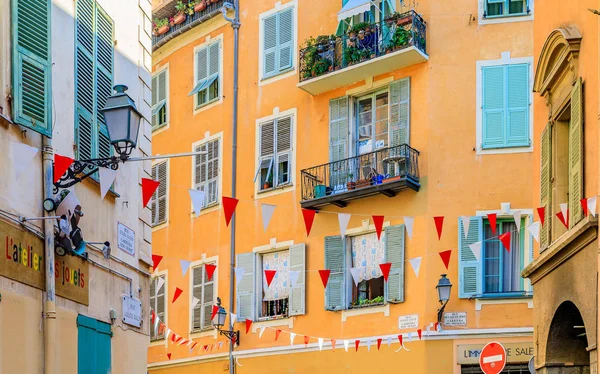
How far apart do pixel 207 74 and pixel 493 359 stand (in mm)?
13803

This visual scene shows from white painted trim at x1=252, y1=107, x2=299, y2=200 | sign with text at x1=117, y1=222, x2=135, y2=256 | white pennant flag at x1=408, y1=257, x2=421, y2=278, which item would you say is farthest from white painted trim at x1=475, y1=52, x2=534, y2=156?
sign with text at x1=117, y1=222, x2=135, y2=256

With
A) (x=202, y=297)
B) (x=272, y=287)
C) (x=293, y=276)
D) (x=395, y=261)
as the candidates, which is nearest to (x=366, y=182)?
(x=395, y=261)

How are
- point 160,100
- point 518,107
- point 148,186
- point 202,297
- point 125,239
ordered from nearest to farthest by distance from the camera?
point 148,186 → point 125,239 → point 518,107 → point 202,297 → point 160,100

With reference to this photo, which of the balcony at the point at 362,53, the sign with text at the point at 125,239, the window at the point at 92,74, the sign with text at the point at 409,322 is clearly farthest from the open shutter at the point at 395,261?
the window at the point at 92,74

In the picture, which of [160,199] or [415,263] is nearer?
[415,263]

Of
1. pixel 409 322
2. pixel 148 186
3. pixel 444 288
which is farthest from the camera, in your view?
pixel 409 322

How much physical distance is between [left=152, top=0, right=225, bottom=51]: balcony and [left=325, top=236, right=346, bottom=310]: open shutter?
704cm

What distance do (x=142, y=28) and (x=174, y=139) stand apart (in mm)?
14025

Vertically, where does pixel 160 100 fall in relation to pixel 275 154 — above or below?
above

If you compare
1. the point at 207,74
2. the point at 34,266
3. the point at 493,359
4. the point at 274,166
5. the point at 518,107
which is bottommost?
the point at 493,359

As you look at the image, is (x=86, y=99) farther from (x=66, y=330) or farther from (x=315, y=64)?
(x=315, y=64)

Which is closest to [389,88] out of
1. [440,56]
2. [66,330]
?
[440,56]

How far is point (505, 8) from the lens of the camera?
2319cm

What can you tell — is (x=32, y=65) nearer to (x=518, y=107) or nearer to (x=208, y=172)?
(x=518, y=107)
